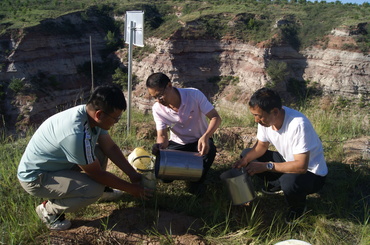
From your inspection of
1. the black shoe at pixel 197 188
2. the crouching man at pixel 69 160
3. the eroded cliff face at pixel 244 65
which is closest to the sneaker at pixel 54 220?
the crouching man at pixel 69 160

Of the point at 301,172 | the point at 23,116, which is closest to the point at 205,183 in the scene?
the point at 301,172

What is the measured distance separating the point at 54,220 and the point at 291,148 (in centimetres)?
205

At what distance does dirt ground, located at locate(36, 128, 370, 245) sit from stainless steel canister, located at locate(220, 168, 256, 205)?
39 centimetres

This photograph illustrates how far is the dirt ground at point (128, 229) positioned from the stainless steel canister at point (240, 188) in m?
0.39

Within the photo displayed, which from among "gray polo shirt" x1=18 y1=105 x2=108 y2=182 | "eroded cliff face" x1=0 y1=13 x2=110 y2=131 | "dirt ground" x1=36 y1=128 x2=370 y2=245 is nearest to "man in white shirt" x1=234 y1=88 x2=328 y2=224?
"dirt ground" x1=36 y1=128 x2=370 y2=245

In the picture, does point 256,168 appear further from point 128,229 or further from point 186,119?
point 128,229

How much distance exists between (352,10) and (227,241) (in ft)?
116

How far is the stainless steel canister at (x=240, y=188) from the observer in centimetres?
267

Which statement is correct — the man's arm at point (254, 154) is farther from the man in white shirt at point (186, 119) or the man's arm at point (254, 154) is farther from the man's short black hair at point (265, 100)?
the man's short black hair at point (265, 100)

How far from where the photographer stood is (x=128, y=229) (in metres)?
2.47

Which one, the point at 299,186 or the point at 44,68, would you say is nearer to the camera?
the point at 299,186

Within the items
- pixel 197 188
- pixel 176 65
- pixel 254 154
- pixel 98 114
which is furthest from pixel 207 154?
pixel 176 65

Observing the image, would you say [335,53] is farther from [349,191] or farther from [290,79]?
[349,191]

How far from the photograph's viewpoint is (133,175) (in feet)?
9.29
